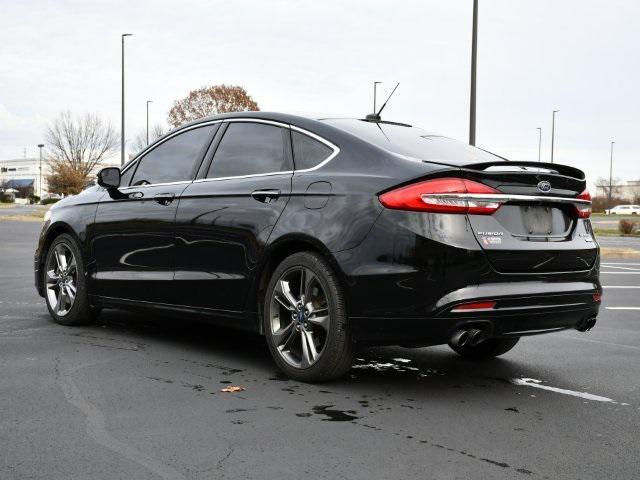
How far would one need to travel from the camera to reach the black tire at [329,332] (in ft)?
16.4

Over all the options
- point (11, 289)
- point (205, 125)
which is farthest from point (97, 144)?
point (205, 125)

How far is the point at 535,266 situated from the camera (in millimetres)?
4938

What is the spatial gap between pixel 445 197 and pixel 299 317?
4.03ft

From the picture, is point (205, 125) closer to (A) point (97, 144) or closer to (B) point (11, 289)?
(B) point (11, 289)

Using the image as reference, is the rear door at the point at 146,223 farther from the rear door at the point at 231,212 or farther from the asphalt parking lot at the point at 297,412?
the asphalt parking lot at the point at 297,412

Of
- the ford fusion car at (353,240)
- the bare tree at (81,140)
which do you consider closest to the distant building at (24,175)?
the bare tree at (81,140)

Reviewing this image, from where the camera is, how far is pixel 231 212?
5.75 meters

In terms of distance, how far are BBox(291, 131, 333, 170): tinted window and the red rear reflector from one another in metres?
1.35

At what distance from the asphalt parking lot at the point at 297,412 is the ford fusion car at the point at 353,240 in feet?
1.20

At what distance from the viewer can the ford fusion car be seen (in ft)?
15.5

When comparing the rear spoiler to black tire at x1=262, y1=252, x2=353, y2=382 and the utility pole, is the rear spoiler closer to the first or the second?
black tire at x1=262, y1=252, x2=353, y2=382

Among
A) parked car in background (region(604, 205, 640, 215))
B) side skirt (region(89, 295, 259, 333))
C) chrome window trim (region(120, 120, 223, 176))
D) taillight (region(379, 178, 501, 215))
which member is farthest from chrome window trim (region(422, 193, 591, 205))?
parked car in background (region(604, 205, 640, 215))

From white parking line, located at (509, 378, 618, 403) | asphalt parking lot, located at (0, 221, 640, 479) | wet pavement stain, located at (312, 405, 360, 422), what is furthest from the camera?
white parking line, located at (509, 378, 618, 403)

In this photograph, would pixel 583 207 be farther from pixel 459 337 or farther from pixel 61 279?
pixel 61 279
